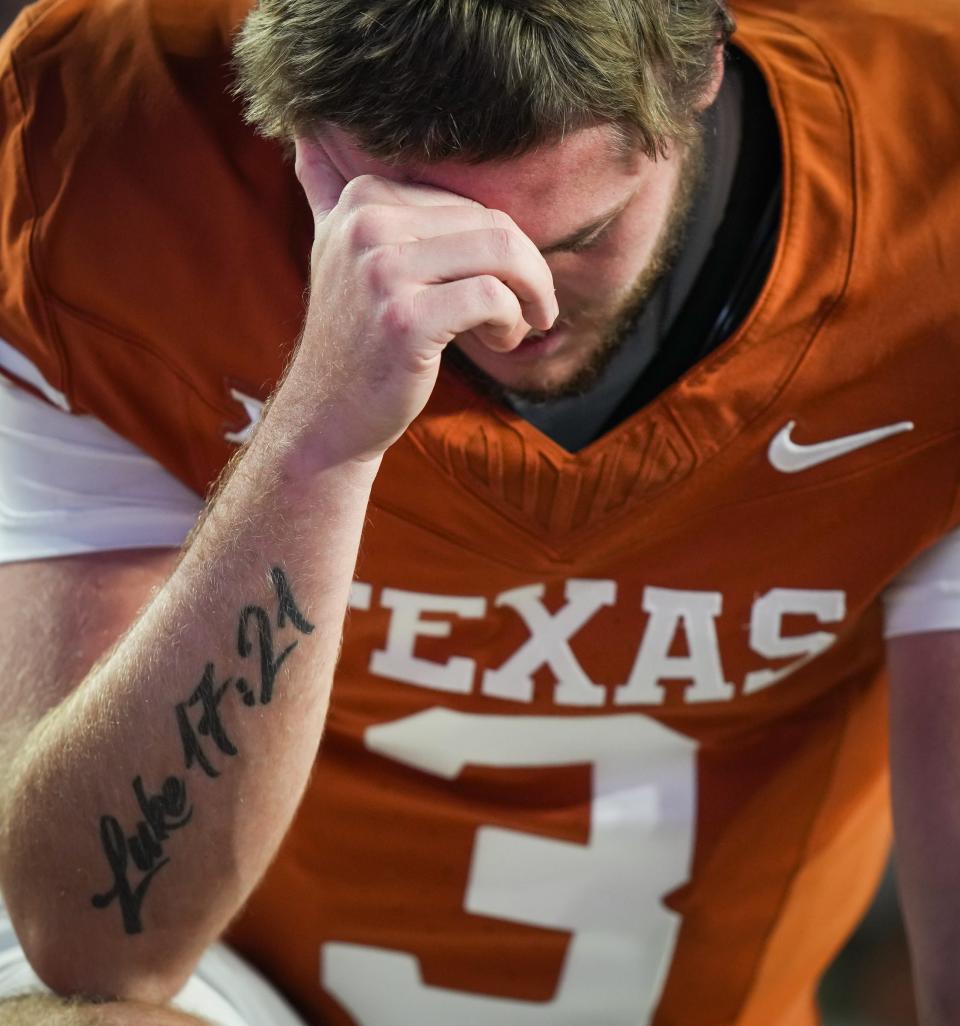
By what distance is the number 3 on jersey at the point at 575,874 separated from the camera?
121 centimetres

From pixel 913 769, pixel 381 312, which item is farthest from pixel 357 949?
pixel 381 312

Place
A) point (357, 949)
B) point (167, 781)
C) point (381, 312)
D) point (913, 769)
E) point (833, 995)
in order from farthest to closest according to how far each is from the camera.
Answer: point (833, 995), point (357, 949), point (913, 769), point (167, 781), point (381, 312)

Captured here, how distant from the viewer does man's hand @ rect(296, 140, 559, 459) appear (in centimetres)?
83

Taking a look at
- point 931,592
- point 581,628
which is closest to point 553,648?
point 581,628

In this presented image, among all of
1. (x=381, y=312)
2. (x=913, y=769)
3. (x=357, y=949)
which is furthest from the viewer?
(x=357, y=949)

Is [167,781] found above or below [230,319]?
below

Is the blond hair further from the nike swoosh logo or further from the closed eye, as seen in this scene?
the nike swoosh logo

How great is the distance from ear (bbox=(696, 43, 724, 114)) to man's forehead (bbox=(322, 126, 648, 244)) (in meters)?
0.09

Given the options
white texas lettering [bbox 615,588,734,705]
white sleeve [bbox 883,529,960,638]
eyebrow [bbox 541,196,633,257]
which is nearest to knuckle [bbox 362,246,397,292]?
eyebrow [bbox 541,196,633,257]

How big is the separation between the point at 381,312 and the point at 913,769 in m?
0.56

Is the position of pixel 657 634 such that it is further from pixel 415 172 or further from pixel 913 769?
pixel 415 172

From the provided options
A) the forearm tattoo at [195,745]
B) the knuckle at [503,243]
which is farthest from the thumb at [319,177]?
the forearm tattoo at [195,745]

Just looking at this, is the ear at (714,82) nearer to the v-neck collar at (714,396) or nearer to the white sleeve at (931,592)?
the v-neck collar at (714,396)

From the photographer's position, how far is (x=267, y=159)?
1012 mm
